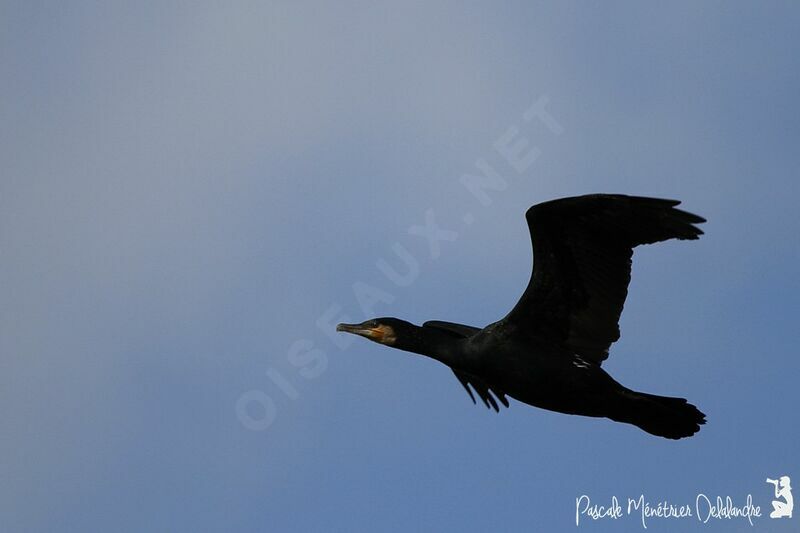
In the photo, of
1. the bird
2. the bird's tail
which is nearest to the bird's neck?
the bird

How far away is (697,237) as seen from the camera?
11.8 metres

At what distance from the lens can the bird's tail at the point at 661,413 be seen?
1243cm

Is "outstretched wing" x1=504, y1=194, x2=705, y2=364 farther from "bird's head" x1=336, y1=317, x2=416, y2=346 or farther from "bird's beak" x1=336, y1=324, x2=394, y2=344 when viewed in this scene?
"bird's beak" x1=336, y1=324, x2=394, y2=344

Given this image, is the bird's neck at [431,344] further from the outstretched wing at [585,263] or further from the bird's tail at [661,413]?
the bird's tail at [661,413]

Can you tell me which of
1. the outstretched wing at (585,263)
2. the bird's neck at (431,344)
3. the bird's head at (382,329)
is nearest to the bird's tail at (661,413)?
the outstretched wing at (585,263)

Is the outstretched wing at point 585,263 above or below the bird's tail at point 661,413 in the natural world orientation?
above

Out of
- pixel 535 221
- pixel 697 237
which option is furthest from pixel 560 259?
pixel 697 237

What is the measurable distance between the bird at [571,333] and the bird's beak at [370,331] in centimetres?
20

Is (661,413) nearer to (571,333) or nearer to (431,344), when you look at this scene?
(571,333)

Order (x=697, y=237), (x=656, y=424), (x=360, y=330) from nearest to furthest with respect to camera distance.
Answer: (x=697, y=237), (x=656, y=424), (x=360, y=330)

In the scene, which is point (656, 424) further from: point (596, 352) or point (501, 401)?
point (501, 401)

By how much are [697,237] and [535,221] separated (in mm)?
1359

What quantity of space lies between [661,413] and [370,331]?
264 cm

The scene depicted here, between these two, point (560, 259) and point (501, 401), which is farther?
point (501, 401)
